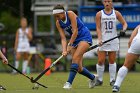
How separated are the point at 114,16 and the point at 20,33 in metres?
7.81

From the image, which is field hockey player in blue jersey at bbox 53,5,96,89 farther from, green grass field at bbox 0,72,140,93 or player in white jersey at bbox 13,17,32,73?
player in white jersey at bbox 13,17,32,73

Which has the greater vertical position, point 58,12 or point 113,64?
point 58,12

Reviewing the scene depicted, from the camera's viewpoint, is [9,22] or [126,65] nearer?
[126,65]

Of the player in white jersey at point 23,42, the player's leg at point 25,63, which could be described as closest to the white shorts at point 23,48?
the player in white jersey at point 23,42

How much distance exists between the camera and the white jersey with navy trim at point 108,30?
1602 centimetres

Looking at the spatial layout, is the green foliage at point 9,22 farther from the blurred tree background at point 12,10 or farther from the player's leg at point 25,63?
the player's leg at point 25,63

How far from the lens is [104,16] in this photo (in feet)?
52.6

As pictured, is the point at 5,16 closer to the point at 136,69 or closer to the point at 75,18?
the point at 136,69

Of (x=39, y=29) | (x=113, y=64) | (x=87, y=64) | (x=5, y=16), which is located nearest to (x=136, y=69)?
(x=87, y=64)

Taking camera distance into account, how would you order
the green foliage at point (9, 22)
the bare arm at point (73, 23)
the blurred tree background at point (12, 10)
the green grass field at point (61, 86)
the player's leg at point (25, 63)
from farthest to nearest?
the green foliage at point (9, 22), the blurred tree background at point (12, 10), the player's leg at point (25, 63), the bare arm at point (73, 23), the green grass field at point (61, 86)

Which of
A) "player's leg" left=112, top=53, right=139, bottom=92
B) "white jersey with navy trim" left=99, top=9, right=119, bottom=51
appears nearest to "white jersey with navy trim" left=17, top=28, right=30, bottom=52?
"white jersey with navy trim" left=99, top=9, right=119, bottom=51

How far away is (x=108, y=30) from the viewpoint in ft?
52.8

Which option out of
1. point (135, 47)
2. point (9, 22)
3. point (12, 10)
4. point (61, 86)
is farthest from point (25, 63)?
point (9, 22)

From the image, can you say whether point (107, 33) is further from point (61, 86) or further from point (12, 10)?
point (12, 10)
